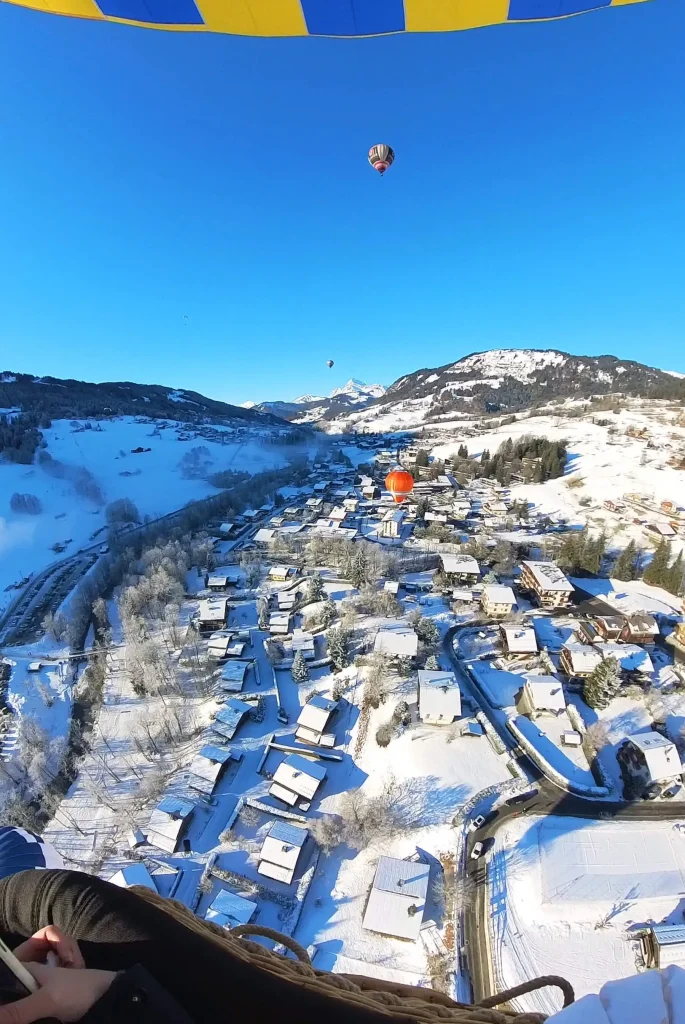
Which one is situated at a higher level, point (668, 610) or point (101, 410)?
point (101, 410)

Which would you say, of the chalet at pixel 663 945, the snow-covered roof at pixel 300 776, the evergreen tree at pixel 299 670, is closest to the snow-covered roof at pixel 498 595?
the evergreen tree at pixel 299 670

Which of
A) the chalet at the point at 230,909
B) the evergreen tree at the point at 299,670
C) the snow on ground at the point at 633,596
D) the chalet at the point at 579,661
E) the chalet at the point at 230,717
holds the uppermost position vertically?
the snow on ground at the point at 633,596

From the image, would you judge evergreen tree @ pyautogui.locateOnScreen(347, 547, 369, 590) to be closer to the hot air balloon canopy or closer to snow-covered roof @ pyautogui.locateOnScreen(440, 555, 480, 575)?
snow-covered roof @ pyautogui.locateOnScreen(440, 555, 480, 575)

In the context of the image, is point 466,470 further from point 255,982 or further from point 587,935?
point 255,982

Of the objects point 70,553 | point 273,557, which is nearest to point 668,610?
point 273,557

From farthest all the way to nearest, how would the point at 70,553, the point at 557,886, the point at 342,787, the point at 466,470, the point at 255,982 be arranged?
the point at 466,470 < the point at 70,553 < the point at 342,787 < the point at 557,886 < the point at 255,982

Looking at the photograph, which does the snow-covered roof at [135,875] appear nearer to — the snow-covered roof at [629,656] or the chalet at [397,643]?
the chalet at [397,643]

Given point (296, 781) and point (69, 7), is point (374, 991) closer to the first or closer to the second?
point (69, 7)
